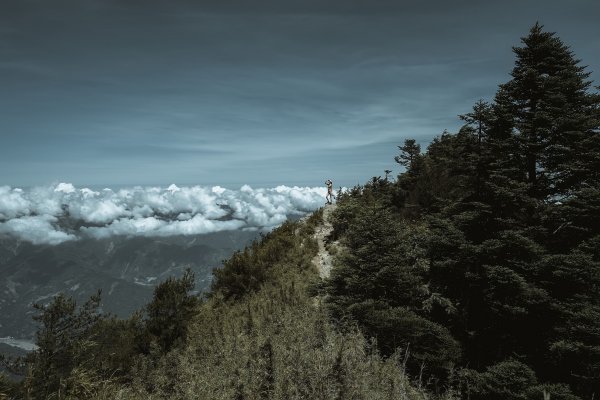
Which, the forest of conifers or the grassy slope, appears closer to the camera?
the grassy slope

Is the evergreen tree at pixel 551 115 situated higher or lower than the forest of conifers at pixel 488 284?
higher

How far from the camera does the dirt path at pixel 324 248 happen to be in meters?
20.0

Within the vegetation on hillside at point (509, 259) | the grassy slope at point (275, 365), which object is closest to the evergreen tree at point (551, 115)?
the vegetation on hillside at point (509, 259)

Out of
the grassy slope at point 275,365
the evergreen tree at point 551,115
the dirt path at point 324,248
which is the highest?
the evergreen tree at point 551,115

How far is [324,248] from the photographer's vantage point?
73.4ft

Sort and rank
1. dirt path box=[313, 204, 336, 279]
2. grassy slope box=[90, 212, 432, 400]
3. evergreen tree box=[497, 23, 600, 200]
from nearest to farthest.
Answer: grassy slope box=[90, 212, 432, 400], evergreen tree box=[497, 23, 600, 200], dirt path box=[313, 204, 336, 279]

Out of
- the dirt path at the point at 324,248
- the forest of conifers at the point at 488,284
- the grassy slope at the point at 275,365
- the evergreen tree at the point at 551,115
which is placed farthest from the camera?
the dirt path at the point at 324,248

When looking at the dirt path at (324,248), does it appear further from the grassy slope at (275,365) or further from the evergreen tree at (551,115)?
the evergreen tree at (551,115)

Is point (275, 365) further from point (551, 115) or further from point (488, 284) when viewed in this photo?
point (551, 115)

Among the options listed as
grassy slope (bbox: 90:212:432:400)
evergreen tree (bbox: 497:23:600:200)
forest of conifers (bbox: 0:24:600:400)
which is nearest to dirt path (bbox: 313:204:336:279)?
grassy slope (bbox: 90:212:432:400)

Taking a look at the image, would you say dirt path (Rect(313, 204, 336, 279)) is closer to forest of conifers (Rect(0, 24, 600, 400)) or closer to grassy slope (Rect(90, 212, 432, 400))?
grassy slope (Rect(90, 212, 432, 400))

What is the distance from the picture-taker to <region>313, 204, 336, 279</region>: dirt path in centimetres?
1996

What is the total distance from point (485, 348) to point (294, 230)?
15684 millimetres

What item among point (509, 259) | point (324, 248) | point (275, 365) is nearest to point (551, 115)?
point (509, 259)
